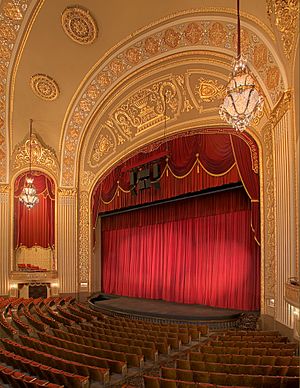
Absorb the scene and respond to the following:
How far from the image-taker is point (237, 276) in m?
11.7

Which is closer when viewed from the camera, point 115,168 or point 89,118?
point 89,118

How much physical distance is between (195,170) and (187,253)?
10.0 feet

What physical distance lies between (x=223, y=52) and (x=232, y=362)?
6.81m

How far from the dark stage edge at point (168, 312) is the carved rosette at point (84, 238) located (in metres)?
0.93

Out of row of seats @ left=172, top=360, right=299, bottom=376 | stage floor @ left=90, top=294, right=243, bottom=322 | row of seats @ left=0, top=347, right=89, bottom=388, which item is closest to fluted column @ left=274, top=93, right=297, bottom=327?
stage floor @ left=90, top=294, right=243, bottom=322

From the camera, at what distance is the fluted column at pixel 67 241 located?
1401 centimetres

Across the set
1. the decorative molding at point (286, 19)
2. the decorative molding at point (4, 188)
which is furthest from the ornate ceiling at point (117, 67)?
the decorative molding at point (4, 188)

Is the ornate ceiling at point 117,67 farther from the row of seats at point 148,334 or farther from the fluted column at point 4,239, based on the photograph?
the row of seats at point 148,334

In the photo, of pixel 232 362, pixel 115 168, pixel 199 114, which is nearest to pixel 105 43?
pixel 199 114

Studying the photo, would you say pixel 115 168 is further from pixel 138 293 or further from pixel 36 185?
pixel 138 293

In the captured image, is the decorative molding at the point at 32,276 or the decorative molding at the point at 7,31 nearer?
the decorative molding at the point at 7,31

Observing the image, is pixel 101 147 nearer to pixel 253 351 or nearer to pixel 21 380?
pixel 253 351

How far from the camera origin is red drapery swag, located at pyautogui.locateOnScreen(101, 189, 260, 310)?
1151 centimetres

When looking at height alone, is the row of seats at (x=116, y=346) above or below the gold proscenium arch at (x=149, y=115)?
below
